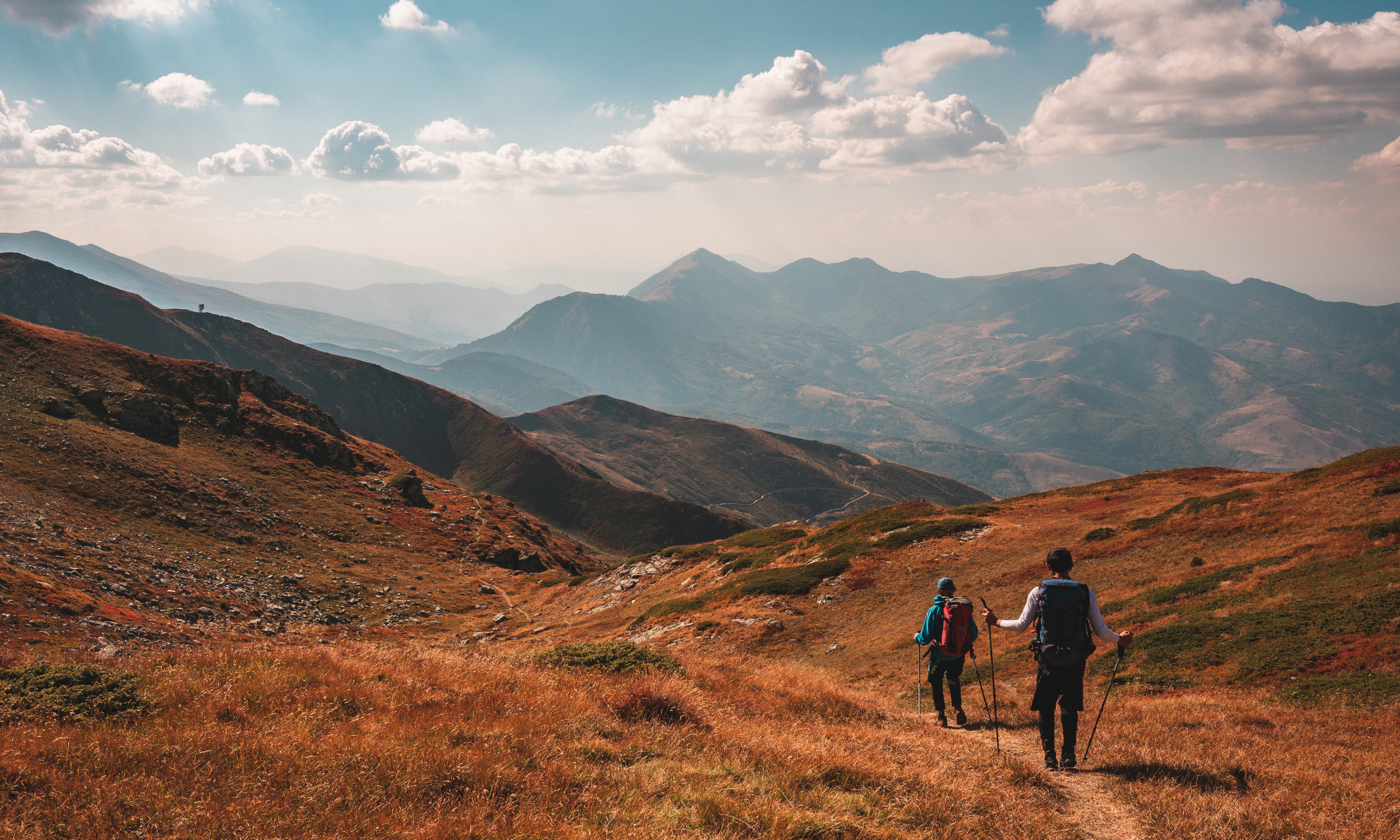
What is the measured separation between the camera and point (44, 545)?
36.1 meters

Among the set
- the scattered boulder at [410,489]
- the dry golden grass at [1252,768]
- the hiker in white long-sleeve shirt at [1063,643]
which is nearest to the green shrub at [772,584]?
the dry golden grass at [1252,768]

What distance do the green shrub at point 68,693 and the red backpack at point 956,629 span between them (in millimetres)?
13816

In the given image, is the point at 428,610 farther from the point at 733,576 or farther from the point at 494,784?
the point at 494,784

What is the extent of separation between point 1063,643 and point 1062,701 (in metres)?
1.07

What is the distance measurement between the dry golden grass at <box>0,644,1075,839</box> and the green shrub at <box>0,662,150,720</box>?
0.35 m

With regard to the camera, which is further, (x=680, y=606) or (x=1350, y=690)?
(x=680, y=606)

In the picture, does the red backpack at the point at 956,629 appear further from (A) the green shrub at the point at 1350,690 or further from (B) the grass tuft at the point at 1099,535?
(B) the grass tuft at the point at 1099,535

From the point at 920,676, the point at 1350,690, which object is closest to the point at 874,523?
the point at 920,676

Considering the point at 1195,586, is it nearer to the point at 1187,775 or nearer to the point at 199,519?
the point at 1187,775

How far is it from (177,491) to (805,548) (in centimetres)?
5519

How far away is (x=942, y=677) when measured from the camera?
14086 millimetres

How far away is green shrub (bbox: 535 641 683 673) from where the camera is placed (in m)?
14.5

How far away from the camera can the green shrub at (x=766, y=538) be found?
52125 mm

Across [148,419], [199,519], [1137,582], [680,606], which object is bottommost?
[680,606]
